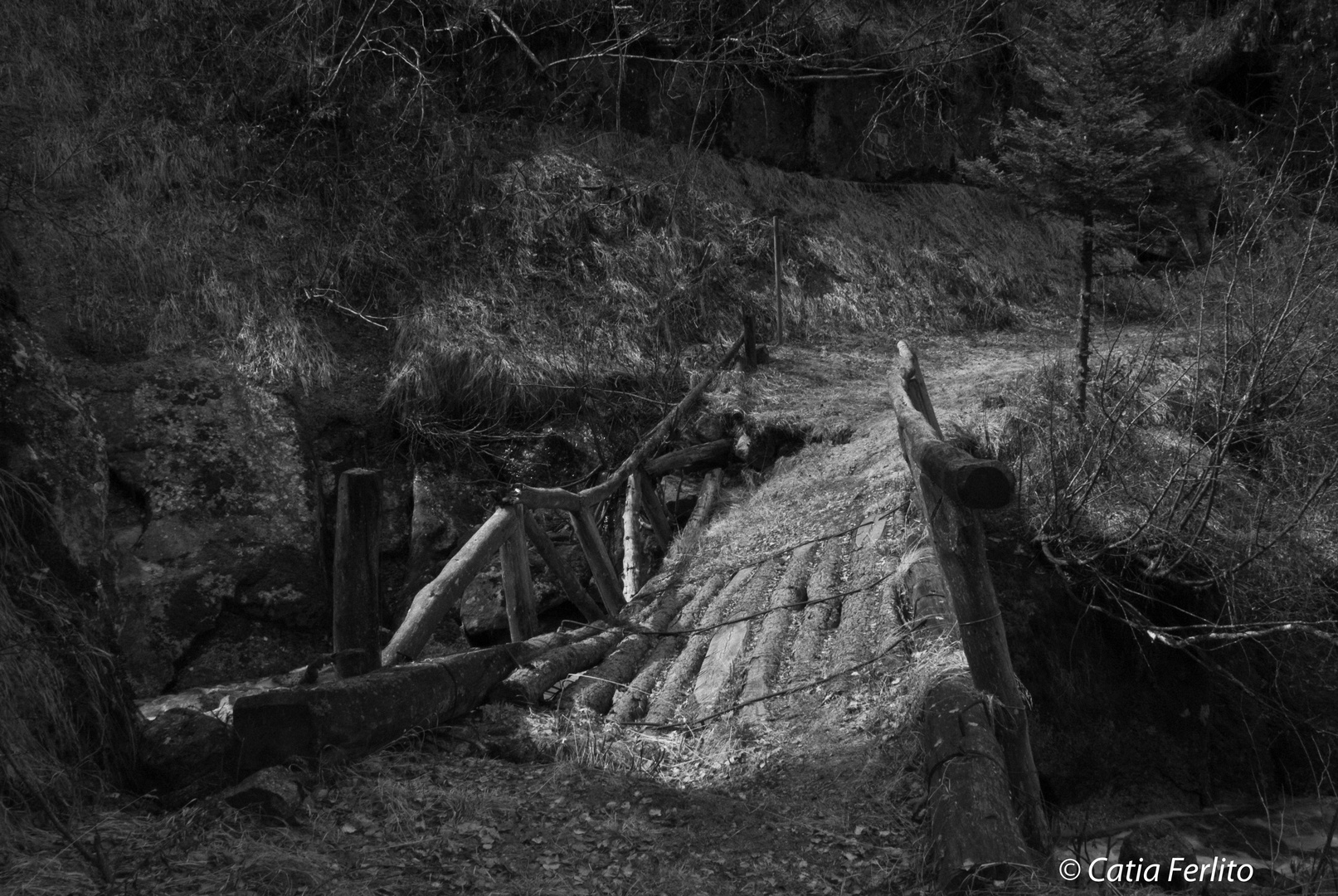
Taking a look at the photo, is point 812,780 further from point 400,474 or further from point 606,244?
point 606,244

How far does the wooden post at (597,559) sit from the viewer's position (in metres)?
7.57

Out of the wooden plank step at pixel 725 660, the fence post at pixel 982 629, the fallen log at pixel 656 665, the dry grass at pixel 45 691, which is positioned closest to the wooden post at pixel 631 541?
the fallen log at pixel 656 665

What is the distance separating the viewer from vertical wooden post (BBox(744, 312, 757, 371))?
11172mm

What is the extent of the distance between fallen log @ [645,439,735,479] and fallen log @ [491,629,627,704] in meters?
3.40

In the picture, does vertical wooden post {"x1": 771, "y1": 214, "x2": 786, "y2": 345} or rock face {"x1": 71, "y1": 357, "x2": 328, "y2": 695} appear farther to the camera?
vertical wooden post {"x1": 771, "y1": 214, "x2": 786, "y2": 345}

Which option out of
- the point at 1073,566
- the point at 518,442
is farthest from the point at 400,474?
the point at 1073,566

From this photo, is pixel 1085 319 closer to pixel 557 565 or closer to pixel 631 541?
pixel 631 541

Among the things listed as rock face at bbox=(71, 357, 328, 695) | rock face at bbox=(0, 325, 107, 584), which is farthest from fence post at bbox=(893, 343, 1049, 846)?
rock face at bbox=(71, 357, 328, 695)

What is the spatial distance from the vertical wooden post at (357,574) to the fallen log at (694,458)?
5.40 metres

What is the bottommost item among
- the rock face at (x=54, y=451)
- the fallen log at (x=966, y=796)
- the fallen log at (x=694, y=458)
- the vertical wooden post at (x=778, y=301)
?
the fallen log at (x=966, y=796)

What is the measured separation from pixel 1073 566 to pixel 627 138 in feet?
31.2

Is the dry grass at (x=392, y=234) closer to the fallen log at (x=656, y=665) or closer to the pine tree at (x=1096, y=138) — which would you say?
the fallen log at (x=656, y=665)

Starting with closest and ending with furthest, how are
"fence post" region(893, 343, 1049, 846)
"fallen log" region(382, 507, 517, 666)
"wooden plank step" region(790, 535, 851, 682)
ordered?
"fence post" region(893, 343, 1049, 846) → "fallen log" region(382, 507, 517, 666) → "wooden plank step" region(790, 535, 851, 682)

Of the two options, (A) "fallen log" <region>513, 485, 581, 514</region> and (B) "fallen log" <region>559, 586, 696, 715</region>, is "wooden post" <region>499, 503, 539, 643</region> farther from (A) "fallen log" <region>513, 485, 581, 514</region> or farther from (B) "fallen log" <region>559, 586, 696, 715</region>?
(B) "fallen log" <region>559, 586, 696, 715</region>
